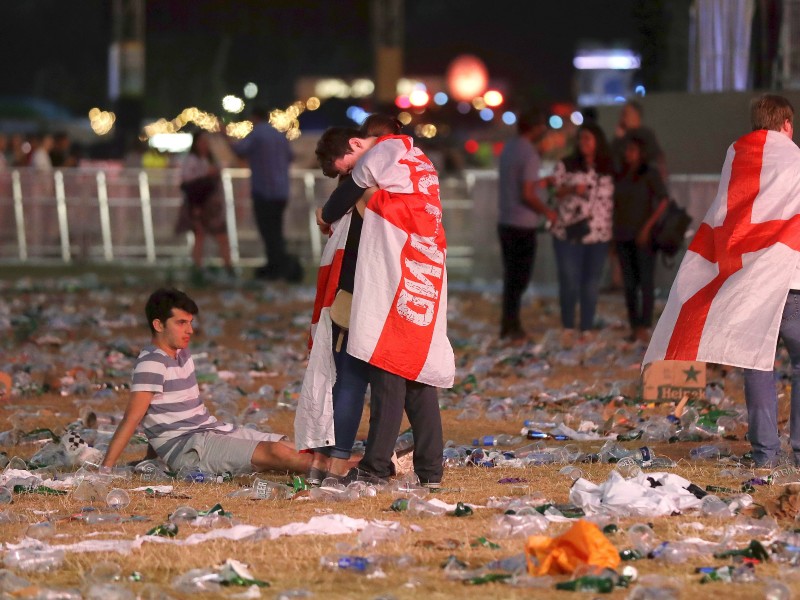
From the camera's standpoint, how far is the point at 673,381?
10.4 metres

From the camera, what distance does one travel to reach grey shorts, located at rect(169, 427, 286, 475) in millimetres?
7812

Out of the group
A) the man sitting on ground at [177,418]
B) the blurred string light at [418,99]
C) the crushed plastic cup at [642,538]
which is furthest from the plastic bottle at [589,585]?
the blurred string light at [418,99]

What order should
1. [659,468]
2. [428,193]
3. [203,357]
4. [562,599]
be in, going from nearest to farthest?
[562,599] < [428,193] < [659,468] < [203,357]

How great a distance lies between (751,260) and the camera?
7570 mm

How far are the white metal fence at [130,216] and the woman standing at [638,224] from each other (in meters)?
10.2

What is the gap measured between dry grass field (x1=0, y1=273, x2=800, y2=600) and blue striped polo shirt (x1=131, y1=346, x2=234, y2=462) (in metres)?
0.27

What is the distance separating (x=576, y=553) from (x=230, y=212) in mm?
19092

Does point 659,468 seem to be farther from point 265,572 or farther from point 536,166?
point 536,166

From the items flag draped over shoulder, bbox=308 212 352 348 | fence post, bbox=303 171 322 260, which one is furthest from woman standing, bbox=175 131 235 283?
flag draped over shoulder, bbox=308 212 352 348

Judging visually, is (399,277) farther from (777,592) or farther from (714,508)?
(777,592)

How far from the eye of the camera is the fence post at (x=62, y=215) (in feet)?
→ 79.6

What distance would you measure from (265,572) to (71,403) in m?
5.52

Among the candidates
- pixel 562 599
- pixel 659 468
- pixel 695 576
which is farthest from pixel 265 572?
pixel 659 468

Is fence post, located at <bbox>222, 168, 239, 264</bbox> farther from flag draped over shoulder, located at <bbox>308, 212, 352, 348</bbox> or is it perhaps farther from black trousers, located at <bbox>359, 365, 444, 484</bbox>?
black trousers, located at <bbox>359, 365, 444, 484</bbox>
